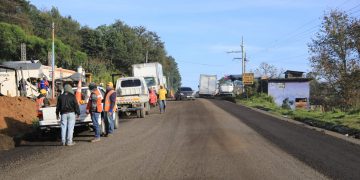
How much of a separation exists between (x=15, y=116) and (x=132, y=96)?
7.65 meters

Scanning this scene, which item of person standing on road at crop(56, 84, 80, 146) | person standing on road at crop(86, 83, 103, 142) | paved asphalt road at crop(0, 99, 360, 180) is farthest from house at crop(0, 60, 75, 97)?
paved asphalt road at crop(0, 99, 360, 180)

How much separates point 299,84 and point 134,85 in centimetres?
4456

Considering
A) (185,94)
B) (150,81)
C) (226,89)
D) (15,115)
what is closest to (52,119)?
(15,115)

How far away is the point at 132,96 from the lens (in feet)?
87.2

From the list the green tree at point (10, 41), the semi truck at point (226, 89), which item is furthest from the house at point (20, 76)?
the semi truck at point (226, 89)

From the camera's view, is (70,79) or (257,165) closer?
(257,165)

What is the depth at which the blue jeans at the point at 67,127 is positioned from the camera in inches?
571

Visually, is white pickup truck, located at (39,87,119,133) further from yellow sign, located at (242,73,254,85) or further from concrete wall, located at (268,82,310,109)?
concrete wall, located at (268,82,310,109)

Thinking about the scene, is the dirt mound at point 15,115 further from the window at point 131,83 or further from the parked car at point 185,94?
the parked car at point 185,94

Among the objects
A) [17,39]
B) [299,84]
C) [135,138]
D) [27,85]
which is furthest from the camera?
[299,84]

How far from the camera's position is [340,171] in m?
10.2

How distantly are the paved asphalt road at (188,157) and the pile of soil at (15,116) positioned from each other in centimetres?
271

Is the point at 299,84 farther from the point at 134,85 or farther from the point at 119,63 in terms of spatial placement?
the point at 134,85

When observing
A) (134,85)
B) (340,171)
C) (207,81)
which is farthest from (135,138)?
(207,81)
